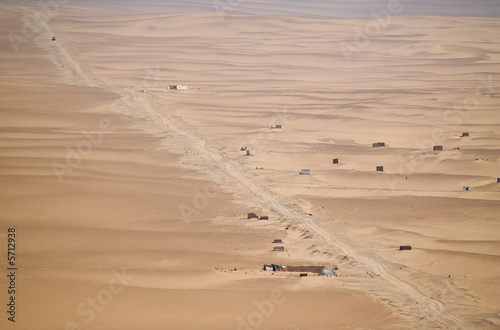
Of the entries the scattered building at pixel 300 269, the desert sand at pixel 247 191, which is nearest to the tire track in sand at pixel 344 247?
the desert sand at pixel 247 191

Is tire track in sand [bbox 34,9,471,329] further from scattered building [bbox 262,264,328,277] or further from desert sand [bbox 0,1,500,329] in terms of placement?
scattered building [bbox 262,264,328,277]

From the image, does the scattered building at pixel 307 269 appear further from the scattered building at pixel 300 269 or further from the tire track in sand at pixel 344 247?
the tire track in sand at pixel 344 247

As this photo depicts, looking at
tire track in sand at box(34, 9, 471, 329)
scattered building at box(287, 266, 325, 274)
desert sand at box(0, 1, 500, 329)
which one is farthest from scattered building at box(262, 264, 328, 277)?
tire track in sand at box(34, 9, 471, 329)

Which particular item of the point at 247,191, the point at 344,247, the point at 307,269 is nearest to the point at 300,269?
the point at 307,269

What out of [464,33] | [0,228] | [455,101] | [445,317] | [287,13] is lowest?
[445,317]

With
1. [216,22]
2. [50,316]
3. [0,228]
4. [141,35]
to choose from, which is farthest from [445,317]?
[216,22]

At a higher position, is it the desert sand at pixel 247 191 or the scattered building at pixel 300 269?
the desert sand at pixel 247 191

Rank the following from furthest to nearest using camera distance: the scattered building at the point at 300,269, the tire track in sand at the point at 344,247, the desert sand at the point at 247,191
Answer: the scattered building at the point at 300,269
the desert sand at the point at 247,191
the tire track in sand at the point at 344,247

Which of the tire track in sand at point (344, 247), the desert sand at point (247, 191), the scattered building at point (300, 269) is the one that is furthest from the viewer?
the scattered building at point (300, 269)

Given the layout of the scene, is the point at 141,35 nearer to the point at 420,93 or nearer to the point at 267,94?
the point at 267,94
